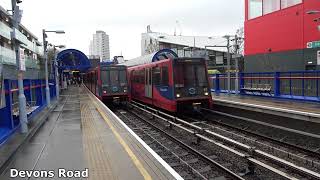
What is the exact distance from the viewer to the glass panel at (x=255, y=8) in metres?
35.0

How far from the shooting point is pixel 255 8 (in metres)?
35.7

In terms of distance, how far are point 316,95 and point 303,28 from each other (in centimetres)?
1197

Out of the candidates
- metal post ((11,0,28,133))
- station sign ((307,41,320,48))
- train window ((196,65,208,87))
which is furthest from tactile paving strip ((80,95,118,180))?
station sign ((307,41,320,48))

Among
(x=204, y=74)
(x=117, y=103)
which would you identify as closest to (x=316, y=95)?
(x=204, y=74)

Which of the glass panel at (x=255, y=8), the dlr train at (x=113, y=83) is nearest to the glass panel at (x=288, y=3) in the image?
the glass panel at (x=255, y=8)

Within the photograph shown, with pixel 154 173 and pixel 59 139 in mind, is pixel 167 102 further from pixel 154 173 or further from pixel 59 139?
pixel 154 173

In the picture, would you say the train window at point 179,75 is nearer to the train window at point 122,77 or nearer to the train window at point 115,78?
the train window at point 122,77

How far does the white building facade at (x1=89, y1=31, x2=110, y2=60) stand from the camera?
14688 centimetres

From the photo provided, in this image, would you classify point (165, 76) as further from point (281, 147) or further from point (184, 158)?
point (184, 158)

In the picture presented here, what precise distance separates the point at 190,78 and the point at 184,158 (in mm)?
8249

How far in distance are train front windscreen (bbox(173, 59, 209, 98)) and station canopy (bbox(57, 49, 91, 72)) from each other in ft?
118

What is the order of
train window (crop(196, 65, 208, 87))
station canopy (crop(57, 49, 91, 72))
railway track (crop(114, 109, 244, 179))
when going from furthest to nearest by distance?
station canopy (crop(57, 49, 91, 72)) → train window (crop(196, 65, 208, 87)) → railway track (crop(114, 109, 244, 179))

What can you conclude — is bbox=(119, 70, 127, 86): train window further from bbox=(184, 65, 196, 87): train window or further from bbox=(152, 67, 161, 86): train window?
bbox=(184, 65, 196, 87): train window

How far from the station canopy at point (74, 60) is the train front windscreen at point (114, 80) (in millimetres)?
25703
